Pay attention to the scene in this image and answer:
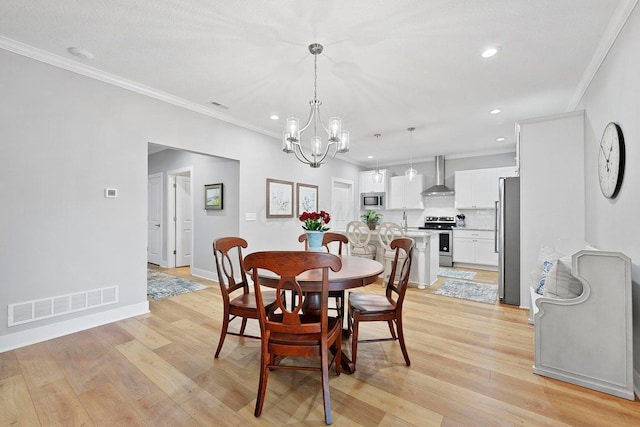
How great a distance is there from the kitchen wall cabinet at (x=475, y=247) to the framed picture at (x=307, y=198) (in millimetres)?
3249

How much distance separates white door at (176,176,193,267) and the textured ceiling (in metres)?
2.72

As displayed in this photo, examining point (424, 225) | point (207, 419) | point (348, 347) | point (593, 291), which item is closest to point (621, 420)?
point (593, 291)

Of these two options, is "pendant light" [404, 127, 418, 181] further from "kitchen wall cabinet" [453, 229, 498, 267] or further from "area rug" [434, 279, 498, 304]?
"area rug" [434, 279, 498, 304]

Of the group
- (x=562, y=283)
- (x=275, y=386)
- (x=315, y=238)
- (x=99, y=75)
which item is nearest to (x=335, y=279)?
(x=315, y=238)

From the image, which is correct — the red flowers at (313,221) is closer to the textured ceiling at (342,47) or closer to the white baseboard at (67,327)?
the textured ceiling at (342,47)

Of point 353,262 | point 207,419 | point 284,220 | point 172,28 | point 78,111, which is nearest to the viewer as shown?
point 207,419

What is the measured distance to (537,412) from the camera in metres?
1.63

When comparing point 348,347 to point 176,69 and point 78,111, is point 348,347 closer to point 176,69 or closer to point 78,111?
point 176,69

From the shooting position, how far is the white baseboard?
2410 millimetres

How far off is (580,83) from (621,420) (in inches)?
127

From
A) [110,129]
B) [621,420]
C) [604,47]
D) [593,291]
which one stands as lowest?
[621,420]

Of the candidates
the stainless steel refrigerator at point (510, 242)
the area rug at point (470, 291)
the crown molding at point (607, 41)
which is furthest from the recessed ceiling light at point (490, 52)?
the area rug at point (470, 291)

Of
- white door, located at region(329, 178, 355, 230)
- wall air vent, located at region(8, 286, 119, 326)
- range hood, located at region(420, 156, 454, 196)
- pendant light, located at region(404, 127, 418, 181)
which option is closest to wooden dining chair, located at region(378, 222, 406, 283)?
pendant light, located at region(404, 127, 418, 181)

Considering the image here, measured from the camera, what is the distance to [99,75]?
2.91m
